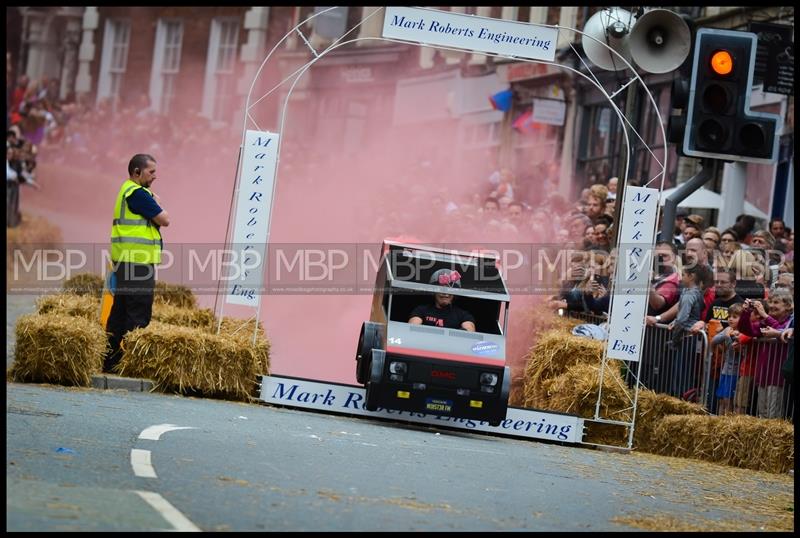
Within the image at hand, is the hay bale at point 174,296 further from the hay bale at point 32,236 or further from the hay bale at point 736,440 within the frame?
the hay bale at point 32,236

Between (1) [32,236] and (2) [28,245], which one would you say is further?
(1) [32,236]

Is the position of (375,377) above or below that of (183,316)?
below

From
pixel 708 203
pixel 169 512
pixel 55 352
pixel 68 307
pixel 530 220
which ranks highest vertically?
pixel 708 203

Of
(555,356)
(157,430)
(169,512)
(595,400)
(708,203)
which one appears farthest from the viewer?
(708,203)

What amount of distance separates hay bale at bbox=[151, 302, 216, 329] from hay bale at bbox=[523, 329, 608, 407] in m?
3.80

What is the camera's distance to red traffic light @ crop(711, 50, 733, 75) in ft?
52.4

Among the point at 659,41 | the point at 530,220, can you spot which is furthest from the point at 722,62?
the point at 530,220

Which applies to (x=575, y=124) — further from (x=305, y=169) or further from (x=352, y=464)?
(x=352, y=464)

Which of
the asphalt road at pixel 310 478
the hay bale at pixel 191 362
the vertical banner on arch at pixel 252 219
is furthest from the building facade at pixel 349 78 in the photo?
the asphalt road at pixel 310 478

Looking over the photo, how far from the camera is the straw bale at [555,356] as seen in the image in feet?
59.2

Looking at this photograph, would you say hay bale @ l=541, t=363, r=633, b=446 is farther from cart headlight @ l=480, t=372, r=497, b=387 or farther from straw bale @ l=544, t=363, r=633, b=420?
cart headlight @ l=480, t=372, r=497, b=387

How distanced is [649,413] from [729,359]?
1.07 metres

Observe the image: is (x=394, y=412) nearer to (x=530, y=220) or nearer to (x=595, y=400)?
(x=595, y=400)

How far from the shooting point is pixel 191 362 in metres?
16.2
